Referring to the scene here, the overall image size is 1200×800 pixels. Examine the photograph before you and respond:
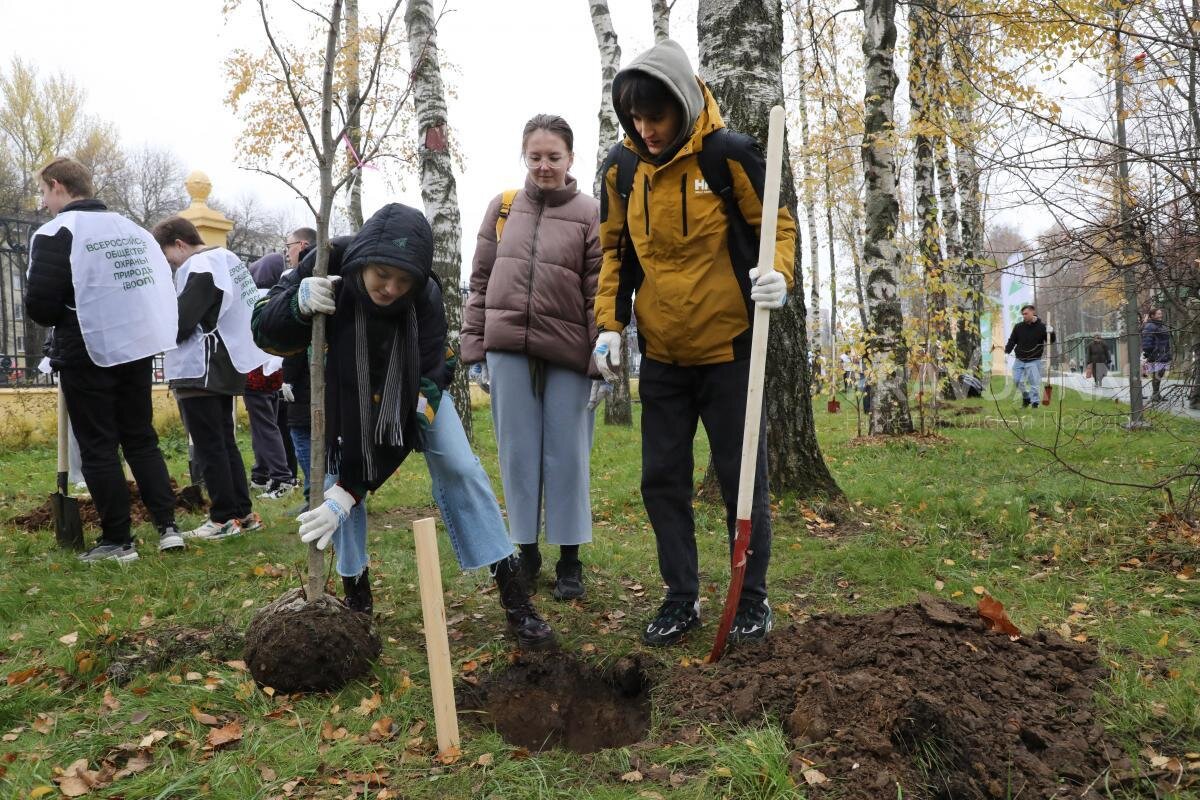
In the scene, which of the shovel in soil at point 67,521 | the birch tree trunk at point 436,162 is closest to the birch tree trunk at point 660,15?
the birch tree trunk at point 436,162

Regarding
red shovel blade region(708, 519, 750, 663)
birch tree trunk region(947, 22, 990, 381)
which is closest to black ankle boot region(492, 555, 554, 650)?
red shovel blade region(708, 519, 750, 663)

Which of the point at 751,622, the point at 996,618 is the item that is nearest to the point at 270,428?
the point at 751,622

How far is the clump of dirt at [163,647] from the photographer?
116 inches

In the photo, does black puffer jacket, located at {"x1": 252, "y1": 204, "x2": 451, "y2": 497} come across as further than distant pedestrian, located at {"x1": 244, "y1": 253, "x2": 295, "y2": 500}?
No

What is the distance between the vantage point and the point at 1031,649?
273 cm

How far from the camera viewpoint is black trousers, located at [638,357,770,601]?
3.00m

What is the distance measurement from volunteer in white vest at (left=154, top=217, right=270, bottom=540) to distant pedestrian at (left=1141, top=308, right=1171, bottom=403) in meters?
5.47

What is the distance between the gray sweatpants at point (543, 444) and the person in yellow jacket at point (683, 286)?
0.45 metres

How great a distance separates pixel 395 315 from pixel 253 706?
1.43 metres

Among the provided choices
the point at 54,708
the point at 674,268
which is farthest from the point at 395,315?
the point at 54,708

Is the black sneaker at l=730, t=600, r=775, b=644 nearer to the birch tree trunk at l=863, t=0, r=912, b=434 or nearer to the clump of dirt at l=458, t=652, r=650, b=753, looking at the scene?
the clump of dirt at l=458, t=652, r=650, b=753

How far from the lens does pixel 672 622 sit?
10.3ft

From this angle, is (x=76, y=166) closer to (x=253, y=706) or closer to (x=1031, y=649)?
(x=253, y=706)

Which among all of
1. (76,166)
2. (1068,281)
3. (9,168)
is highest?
(9,168)
